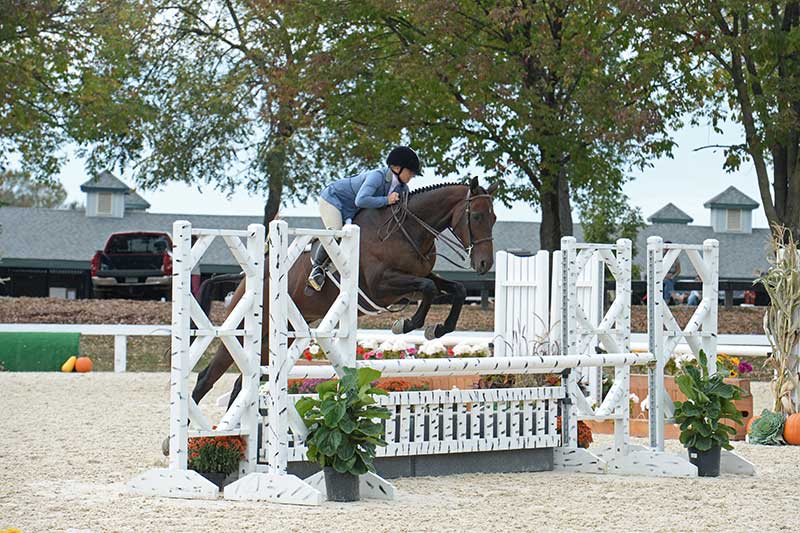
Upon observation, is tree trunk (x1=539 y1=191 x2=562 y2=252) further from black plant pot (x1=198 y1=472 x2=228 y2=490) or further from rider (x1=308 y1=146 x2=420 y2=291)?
black plant pot (x1=198 y1=472 x2=228 y2=490)

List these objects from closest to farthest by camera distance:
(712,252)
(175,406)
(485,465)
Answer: (175,406), (485,465), (712,252)

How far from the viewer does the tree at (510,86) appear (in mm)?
17312

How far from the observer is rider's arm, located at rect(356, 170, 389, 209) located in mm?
8484

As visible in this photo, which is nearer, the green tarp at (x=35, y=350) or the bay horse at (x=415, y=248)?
the bay horse at (x=415, y=248)

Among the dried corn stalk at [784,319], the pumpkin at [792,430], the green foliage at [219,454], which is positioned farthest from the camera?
the pumpkin at [792,430]

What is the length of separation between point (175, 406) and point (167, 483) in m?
0.43

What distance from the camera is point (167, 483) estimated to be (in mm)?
6551

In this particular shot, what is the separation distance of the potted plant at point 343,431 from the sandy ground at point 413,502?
0.18 metres

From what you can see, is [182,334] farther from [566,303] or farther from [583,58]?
[583,58]

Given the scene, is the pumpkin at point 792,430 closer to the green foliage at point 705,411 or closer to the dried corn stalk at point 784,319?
the dried corn stalk at point 784,319

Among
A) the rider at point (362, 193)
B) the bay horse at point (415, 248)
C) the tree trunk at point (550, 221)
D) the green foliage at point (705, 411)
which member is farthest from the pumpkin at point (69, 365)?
the green foliage at point (705, 411)

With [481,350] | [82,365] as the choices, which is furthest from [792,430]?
[82,365]

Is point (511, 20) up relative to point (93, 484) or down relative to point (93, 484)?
up

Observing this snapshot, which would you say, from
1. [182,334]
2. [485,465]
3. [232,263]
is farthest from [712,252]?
[232,263]
